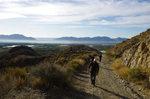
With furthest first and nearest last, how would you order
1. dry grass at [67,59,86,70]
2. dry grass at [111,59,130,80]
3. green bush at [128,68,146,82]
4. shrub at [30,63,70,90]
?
dry grass at [67,59,86,70], dry grass at [111,59,130,80], green bush at [128,68,146,82], shrub at [30,63,70,90]

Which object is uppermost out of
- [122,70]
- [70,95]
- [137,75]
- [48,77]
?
[48,77]

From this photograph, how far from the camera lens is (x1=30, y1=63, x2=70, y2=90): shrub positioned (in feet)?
26.8

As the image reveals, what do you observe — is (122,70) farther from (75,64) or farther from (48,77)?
(48,77)

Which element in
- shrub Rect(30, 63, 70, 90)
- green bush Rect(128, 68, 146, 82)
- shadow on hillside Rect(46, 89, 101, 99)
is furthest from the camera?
green bush Rect(128, 68, 146, 82)

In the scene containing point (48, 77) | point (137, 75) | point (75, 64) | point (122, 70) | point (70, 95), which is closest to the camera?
point (70, 95)

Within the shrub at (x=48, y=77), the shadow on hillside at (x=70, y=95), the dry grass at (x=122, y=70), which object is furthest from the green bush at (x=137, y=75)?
the shrub at (x=48, y=77)

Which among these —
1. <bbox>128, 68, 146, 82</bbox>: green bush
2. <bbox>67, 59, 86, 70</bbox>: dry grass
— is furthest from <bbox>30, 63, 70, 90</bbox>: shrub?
<bbox>67, 59, 86, 70</bbox>: dry grass

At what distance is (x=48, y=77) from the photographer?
8.61 m

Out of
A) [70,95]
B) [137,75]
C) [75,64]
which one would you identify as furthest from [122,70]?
[70,95]

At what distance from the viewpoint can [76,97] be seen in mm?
7836

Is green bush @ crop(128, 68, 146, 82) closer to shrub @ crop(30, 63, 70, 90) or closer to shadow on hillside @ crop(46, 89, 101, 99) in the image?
shadow on hillside @ crop(46, 89, 101, 99)

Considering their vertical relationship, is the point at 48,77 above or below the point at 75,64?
above

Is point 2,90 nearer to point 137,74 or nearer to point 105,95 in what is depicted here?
A: point 105,95

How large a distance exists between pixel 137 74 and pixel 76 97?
603cm
